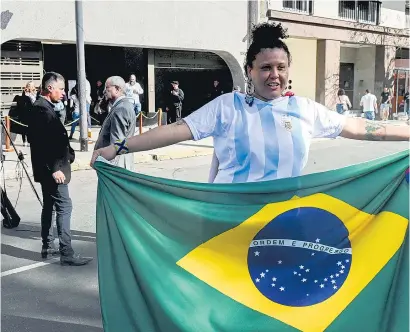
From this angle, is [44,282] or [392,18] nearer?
[44,282]

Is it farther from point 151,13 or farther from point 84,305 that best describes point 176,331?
point 151,13

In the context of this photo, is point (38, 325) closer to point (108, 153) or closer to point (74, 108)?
point (108, 153)

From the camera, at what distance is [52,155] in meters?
5.60

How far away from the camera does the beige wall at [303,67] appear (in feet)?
86.6

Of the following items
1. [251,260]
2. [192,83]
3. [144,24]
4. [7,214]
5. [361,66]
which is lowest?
[7,214]

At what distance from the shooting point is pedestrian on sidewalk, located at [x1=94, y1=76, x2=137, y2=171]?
18.7 ft

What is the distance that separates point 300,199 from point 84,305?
262 centimetres

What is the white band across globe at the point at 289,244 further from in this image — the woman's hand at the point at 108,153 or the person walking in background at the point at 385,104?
the person walking in background at the point at 385,104

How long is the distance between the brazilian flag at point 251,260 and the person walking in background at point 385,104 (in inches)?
1120

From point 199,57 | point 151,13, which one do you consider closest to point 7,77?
point 151,13

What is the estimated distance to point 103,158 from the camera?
2869mm

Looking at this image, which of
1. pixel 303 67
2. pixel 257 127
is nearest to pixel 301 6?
pixel 303 67

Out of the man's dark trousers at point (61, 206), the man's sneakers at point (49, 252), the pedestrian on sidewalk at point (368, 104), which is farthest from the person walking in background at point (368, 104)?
the man's dark trousers at point (61, 206)

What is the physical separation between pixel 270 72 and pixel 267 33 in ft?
0.70
